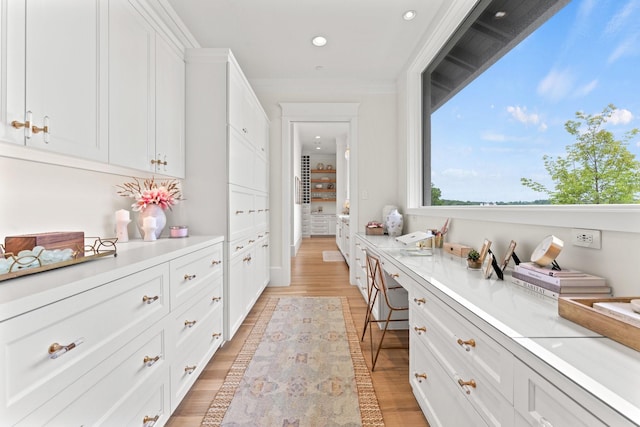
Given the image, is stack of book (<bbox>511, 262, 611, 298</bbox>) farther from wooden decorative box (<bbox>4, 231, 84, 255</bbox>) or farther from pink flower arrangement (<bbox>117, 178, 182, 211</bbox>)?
pink flower arrangement (<bbox>117, 178, 182, 211</bbox>)

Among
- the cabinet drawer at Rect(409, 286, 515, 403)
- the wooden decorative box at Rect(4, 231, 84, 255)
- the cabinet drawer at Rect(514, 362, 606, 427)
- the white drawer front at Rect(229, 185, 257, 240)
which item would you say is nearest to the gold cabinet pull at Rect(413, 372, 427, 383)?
the cabinet drawer at Rect(409, 286, 515, 403)

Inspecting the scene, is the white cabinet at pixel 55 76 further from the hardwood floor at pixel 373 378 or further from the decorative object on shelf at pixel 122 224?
the hardwood floor at pixel 373 378

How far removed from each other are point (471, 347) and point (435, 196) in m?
2.13

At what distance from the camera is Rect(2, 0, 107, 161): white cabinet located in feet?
3.01

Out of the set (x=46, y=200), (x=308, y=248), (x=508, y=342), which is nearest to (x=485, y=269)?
(x=508, y=342)

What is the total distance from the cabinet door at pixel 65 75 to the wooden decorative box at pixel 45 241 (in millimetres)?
330

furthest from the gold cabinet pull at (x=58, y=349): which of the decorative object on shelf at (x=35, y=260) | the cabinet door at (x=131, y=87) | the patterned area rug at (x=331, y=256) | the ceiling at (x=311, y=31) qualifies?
the patterned area rug at (x=331, y=256)

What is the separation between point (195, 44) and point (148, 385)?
2907 millimetres

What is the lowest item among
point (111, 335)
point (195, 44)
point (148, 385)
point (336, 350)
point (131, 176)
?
point (336, 350)

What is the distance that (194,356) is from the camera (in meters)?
1.64

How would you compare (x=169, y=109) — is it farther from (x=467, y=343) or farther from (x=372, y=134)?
(x=372, y=134)

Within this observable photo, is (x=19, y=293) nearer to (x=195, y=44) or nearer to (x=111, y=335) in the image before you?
(x=111, y=335)

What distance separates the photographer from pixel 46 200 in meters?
1.36

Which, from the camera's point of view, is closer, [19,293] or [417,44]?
[19,293]
